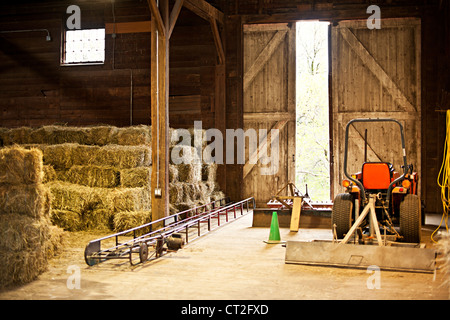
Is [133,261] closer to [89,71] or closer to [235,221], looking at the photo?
[235,221]

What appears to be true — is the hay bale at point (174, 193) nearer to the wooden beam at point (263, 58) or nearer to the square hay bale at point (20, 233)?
the square hay bale at point (20, 233)

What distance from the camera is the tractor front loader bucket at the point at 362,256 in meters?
5.03

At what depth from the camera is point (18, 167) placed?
5.36 metres

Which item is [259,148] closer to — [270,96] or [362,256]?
[270,96]

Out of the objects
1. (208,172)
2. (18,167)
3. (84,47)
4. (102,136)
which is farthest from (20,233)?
(84,47)

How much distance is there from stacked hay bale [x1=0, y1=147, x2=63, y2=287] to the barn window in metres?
8.25

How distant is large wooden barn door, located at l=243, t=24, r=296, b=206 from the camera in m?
12.5

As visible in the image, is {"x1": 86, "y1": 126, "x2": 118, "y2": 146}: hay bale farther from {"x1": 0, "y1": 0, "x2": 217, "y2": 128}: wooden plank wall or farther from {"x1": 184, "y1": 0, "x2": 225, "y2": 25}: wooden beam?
{"x1": 0, "y1": 0, "x2": 217, "y2": 128}: wooden plank wall

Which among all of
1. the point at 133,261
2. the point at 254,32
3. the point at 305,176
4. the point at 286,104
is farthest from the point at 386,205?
the point at 305,176

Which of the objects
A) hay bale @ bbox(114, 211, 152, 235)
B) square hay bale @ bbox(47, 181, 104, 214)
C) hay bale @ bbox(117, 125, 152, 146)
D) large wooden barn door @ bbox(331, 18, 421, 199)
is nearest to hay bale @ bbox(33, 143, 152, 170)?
hay bale @ bbox(117, 125, 152, 146)

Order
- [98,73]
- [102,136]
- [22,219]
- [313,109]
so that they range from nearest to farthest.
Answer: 1. [22,219]
2. [102,136]
3. [98,73]
4. [313,109]

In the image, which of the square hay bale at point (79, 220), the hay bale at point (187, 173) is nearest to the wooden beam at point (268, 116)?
the hay bale at point (187, 173)

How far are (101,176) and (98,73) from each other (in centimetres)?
538

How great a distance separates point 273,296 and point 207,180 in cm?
726
